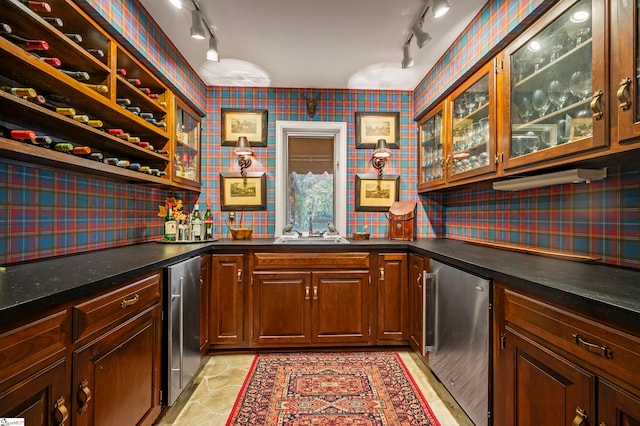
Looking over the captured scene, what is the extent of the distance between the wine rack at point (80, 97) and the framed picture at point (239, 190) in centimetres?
87

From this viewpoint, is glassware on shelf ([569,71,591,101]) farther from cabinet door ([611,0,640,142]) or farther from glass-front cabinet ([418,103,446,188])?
glass-front cabinet ([418,103,446,188])

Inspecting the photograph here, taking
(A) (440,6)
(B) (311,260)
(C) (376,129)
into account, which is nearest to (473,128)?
(A) (440,6)

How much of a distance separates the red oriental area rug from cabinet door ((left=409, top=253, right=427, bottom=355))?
21 cm

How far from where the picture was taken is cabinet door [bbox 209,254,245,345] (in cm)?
258

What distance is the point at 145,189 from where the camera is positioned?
105 inches

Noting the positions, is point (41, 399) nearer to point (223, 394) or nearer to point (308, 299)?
point (223, 394)

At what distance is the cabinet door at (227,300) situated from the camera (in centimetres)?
258

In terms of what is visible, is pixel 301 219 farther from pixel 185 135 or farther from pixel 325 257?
pixel 185 135

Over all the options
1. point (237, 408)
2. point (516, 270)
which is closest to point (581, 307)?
point (516, 270)

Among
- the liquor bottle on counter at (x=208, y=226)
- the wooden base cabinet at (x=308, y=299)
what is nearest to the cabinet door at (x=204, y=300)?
the wooden base cabinet at (x=308, y=299)

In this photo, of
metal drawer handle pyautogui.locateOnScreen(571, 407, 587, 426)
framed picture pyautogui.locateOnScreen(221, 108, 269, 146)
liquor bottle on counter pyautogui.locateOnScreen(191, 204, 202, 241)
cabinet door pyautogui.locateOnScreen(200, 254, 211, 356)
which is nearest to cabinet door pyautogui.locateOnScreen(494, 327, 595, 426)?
metal drawer handle pyautogui.locateOnScreen(571, 407, 587, 426)

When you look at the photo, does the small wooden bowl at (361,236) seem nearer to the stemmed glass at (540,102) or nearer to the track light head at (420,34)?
the track light head at (420,34)

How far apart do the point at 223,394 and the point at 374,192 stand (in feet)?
A: 7.31

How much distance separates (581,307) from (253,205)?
2754 mm
